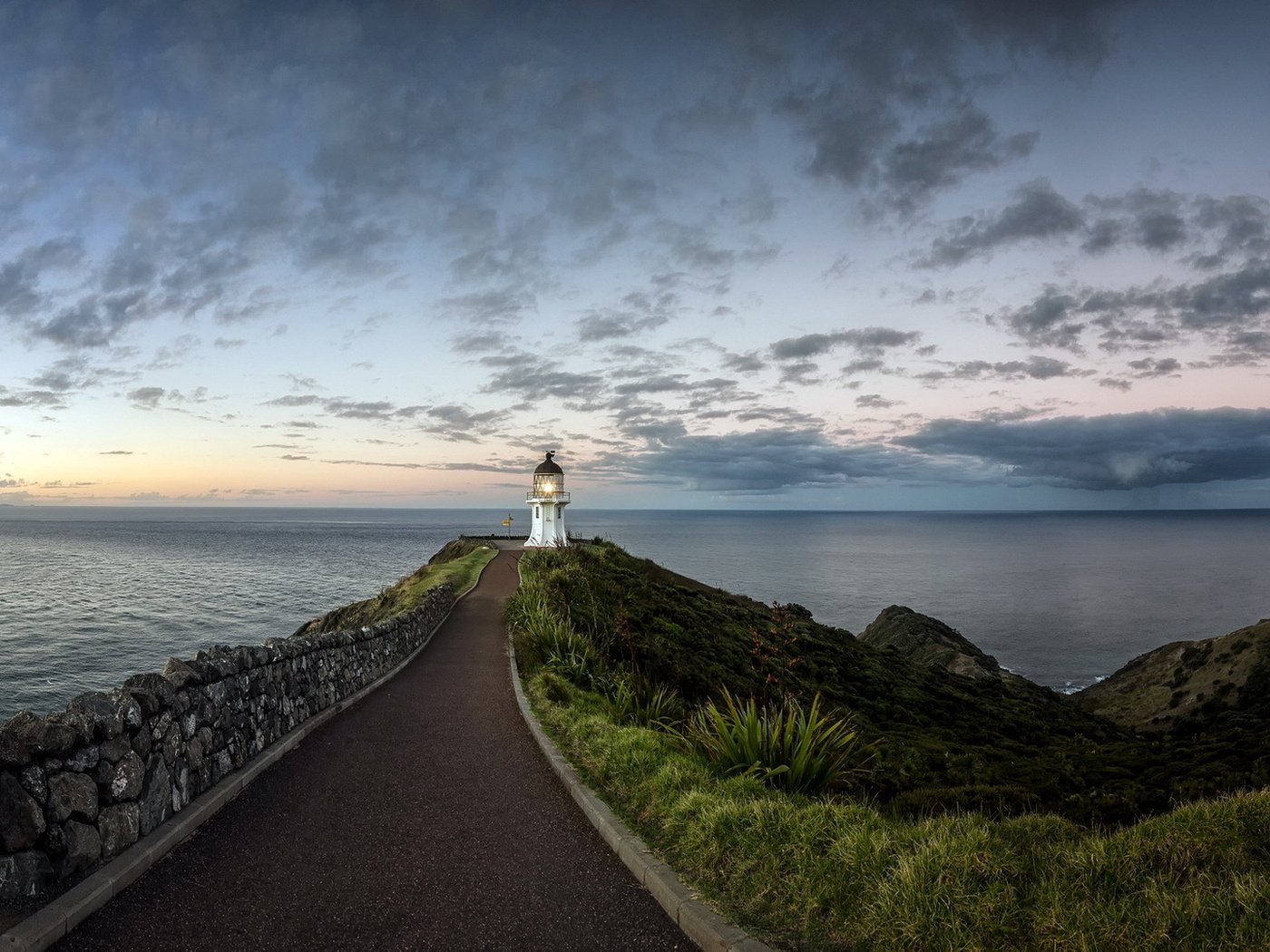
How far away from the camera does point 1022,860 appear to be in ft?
14.8

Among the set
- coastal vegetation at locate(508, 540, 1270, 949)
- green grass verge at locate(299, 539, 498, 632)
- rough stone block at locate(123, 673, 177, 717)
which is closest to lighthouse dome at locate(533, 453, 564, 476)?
green grass verge at locate(299, 539, 498, 632)

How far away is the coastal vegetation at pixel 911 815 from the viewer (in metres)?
3.96

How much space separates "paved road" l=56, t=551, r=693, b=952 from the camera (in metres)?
4.59

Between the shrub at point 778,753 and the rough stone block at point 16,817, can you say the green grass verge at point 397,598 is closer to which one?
the shrub at point 778,753

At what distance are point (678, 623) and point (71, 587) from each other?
5743cm

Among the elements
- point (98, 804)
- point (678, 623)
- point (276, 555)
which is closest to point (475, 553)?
point (678, 623)

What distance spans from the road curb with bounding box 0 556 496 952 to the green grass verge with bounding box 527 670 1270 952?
12.2ft

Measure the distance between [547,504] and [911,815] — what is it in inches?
1846

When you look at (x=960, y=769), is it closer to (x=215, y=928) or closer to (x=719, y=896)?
(x=719, y=896)

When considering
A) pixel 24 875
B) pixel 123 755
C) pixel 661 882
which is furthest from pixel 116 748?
pixel 661 882

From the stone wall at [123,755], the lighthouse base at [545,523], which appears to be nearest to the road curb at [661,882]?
the stone wall at [123,755]

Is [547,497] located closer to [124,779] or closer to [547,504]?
[547,504]

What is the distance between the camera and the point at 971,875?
429cm

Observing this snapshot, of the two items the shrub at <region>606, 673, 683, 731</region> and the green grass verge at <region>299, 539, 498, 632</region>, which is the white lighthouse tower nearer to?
the green grass verge at <region>299, 539, 498, 632</region>
